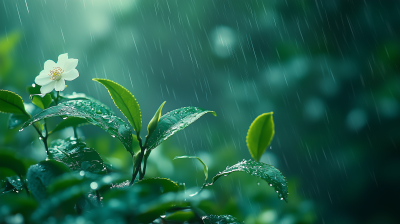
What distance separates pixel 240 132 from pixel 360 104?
25.5 inches

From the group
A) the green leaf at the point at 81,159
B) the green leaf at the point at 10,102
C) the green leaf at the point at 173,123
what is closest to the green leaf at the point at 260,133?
the green leaf at the point at 173,123

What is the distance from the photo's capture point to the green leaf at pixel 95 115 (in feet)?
0.98

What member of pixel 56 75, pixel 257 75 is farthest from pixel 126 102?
pixel 257 75

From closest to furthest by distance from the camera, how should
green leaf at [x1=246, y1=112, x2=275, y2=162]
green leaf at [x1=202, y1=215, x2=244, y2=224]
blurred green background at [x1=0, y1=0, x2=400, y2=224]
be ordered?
green leaf at [x1=202, y1=215, x2=244, y2=224]
green leaf at [x1=246, y1=112, x2=275, y2=162]
blurred green background at [x1=0, y1=0, x2=400, y2=224]

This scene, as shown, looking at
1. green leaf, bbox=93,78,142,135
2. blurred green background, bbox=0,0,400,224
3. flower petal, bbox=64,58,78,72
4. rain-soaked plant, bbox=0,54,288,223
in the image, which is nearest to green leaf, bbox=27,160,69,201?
rain-soaked plant, bbox=0,54,288,223

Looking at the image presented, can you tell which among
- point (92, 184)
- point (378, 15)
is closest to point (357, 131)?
point (378, 15)

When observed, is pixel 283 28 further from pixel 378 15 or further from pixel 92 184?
pixel 92 184

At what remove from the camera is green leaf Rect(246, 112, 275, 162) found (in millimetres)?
423

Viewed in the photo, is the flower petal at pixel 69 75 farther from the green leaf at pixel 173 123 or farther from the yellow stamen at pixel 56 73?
the green leaf at pixel 173 123

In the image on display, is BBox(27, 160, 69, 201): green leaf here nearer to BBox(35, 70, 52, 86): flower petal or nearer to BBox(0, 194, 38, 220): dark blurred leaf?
BBox(0, 194, 38, 220): dark blurred leaf

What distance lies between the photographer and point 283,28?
1.44 m

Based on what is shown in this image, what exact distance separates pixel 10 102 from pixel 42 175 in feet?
0.46

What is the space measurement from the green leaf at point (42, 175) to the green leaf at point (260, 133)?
27 cm

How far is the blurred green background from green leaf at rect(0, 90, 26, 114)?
346 millimetres
